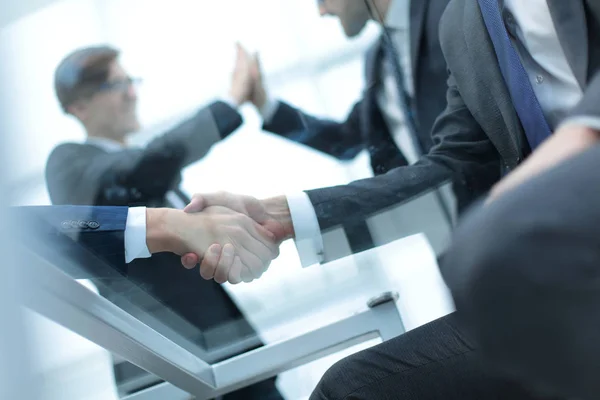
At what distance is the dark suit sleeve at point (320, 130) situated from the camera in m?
1.14

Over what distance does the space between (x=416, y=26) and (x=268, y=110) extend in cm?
32

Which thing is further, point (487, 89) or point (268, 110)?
point (268, 110)

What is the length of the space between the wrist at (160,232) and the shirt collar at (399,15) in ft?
1.93

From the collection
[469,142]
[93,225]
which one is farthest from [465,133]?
[93,225]

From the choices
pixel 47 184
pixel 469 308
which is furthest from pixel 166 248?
pixel 469 308

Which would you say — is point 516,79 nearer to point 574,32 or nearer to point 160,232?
point 574,32

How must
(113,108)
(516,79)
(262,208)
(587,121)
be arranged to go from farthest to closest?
(113,108) → (262,208) → (516,79) → (587,121)

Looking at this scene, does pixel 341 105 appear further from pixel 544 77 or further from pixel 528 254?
pixel 528 254

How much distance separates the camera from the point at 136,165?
3.53ft

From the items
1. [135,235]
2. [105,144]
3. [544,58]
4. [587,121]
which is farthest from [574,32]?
[105,144]

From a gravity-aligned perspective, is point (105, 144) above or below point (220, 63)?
below

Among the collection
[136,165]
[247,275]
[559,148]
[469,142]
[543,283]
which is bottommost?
[543,283]

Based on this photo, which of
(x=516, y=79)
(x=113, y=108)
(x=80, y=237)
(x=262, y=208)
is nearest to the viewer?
(x=80, y=237)

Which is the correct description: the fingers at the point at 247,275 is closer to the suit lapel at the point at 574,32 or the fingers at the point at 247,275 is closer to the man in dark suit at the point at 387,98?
the man in dark suit at the point at 387,98
